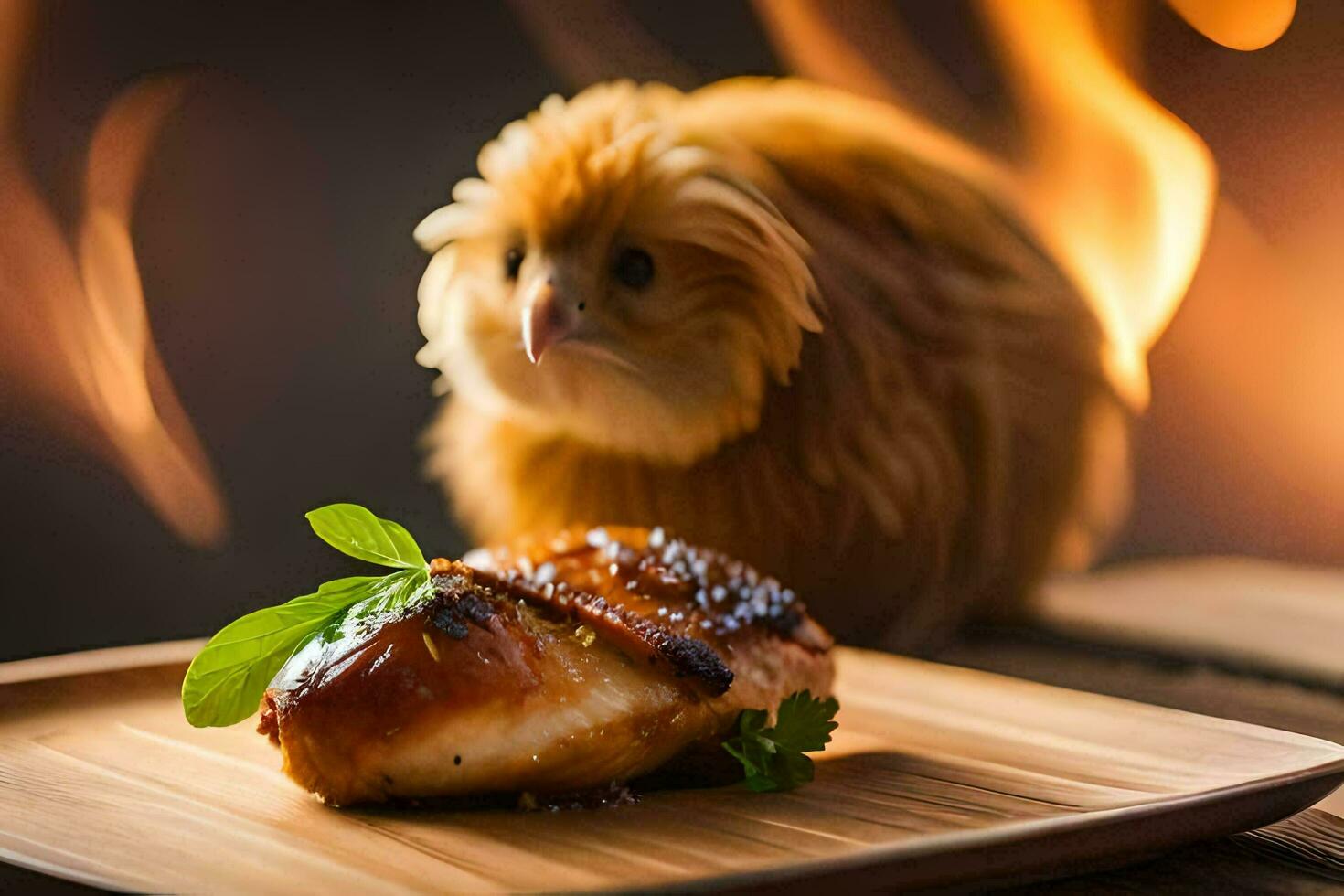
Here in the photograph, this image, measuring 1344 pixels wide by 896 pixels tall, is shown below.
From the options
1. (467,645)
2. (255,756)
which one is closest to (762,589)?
(467,645)

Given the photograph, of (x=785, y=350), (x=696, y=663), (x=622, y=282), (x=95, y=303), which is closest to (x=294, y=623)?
(x=696, y=663)

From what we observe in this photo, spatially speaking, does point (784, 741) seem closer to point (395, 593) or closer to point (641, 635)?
point (641, 635)

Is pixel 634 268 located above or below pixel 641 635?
above

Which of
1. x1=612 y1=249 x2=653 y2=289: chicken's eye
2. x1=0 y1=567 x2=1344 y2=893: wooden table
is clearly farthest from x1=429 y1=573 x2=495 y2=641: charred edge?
x1=612 y1=249 x2=653 y2=289: chicken's eye

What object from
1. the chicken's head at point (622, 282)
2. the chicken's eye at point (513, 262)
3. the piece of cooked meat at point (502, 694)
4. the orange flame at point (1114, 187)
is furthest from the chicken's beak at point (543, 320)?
the orange flame at point (1114, 187)

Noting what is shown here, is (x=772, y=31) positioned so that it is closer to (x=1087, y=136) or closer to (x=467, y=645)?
(x=1087, y=136)

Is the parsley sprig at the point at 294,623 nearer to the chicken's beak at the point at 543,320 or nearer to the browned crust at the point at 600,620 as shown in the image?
the browned crust at the point at 600,620
